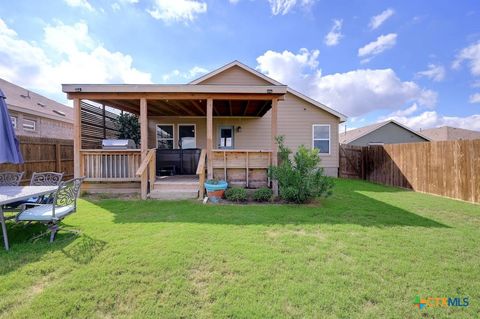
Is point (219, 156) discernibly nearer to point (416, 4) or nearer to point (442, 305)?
point (442, 305)

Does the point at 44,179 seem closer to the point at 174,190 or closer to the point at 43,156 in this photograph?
the point at 174,190

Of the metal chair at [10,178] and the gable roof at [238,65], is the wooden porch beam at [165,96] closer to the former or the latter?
the metal chair at [10,178]

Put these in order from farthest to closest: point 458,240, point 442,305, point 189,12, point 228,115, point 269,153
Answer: point 228,115 → point 189,12 → point 269,153 → point 458,240 → point 442,305

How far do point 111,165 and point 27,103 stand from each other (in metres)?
10.4

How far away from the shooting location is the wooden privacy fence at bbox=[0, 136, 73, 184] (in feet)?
24.8

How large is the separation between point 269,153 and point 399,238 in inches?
149

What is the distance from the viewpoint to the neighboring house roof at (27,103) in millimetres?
11241

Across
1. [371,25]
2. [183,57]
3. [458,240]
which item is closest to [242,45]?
[183,57]

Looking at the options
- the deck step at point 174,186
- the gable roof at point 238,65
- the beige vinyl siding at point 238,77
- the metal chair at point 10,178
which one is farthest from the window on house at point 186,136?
the metal chair at point 10,178

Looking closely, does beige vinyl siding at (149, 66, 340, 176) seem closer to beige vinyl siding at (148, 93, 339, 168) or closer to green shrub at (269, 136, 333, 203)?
beige vinyl siding at (148, 93, 339, 168)

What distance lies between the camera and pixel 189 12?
30.2 ft

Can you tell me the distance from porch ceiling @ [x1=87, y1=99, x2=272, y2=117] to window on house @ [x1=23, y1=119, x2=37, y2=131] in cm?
760

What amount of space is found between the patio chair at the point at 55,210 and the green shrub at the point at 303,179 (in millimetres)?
4535

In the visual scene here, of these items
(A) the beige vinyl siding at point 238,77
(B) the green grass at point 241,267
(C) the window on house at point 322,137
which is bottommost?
(B) the green grass at point 241,267
